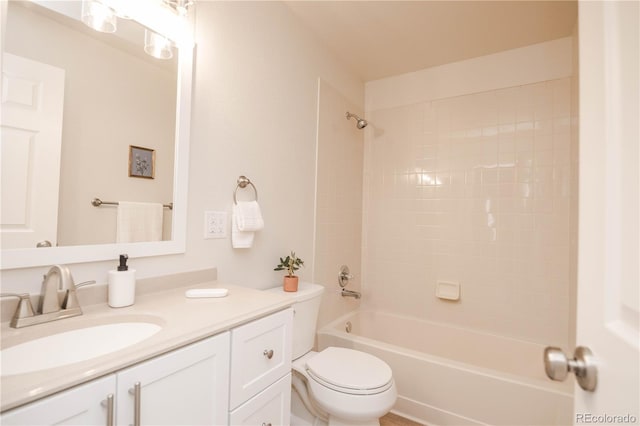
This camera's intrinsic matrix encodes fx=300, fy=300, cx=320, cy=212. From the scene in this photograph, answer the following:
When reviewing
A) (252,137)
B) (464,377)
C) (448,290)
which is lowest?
(464,377)

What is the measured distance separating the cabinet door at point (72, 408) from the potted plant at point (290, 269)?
103cm

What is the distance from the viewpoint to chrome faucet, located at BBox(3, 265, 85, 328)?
81 centimetres

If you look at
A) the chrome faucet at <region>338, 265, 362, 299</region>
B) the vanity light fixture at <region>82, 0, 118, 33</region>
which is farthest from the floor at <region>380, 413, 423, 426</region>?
the vanity light fixture at <region>82, 0, 118, 33</region>

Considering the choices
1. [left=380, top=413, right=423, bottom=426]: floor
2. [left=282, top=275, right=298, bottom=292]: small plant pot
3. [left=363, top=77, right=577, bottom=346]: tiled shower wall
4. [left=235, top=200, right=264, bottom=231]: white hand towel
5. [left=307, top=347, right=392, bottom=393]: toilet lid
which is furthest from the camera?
[left=363, top=77, right=577, bottom=346]: tiled shower wall

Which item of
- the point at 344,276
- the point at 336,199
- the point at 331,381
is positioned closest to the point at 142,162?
the point at 331,381

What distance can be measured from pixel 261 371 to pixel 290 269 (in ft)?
2.30

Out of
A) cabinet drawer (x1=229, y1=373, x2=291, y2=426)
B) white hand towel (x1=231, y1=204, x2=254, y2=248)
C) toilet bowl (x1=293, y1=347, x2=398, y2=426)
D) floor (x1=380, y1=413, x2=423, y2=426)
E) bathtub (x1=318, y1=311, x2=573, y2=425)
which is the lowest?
floor (x1=380, y1=413, x2=423, y2=426)

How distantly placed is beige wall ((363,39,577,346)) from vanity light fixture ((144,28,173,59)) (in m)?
1.94

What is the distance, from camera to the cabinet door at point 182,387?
2.14ft

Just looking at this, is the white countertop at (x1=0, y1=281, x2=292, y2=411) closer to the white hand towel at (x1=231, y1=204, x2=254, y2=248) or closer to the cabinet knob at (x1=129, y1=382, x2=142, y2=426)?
the cabinet knob at (x1=129, y1=382, x2=142, y2=426)

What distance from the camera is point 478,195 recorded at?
2352mm

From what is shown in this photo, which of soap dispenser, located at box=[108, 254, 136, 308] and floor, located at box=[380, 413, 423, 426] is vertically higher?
soap dispenser, located at box=[108, 254, 136, 308]

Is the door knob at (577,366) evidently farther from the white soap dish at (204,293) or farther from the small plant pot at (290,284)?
the small plant pot at (290,284)

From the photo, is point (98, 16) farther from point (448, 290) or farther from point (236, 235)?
point (448, 290)
